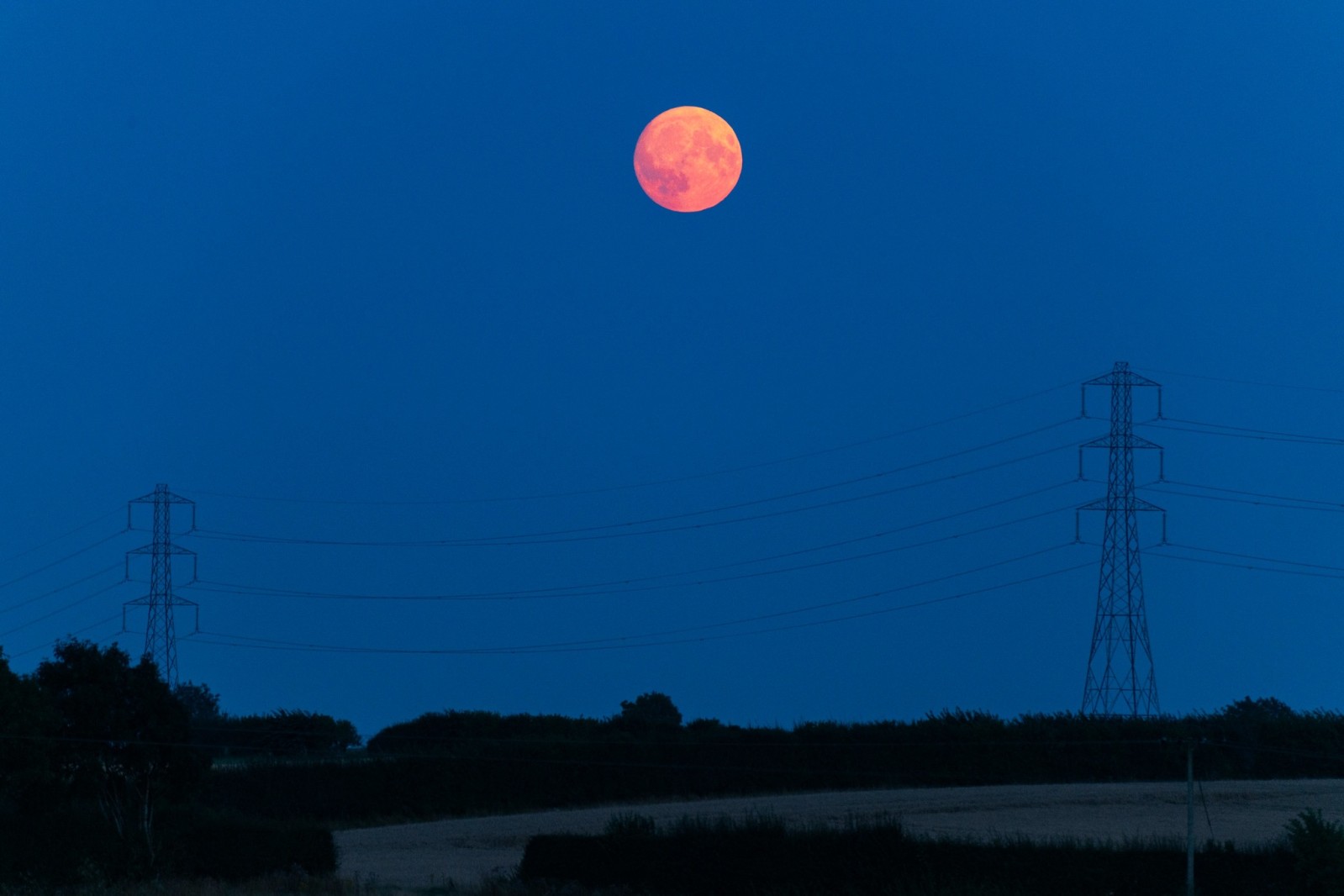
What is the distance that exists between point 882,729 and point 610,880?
97.0 ft

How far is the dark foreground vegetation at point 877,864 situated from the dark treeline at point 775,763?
2440 centimetres

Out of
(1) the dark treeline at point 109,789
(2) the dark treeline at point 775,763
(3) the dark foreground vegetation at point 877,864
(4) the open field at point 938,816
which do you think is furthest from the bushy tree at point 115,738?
(2) the dark treeline at point 775,763

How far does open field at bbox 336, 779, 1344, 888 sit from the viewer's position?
38656mm

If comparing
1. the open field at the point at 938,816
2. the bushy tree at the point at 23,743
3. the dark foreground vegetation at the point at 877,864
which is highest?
the bushy tree at the point at 23,743

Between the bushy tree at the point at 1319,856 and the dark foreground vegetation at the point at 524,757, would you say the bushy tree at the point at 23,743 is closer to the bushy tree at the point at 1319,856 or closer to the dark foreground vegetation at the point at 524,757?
the dark foreground vegetation at the point at 524,757

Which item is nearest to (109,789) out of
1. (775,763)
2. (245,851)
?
(245,851)

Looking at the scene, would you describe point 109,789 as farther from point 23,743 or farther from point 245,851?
point 245,851

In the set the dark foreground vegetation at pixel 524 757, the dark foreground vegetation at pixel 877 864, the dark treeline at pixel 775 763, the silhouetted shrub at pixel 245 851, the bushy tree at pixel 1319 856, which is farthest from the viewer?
the dark treeline at pixel 775 763

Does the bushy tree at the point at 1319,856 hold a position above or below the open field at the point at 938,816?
above

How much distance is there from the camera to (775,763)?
58.4 metres

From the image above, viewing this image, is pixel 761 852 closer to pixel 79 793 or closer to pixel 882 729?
pixel 79 793

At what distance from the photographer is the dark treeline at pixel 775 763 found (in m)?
56.1

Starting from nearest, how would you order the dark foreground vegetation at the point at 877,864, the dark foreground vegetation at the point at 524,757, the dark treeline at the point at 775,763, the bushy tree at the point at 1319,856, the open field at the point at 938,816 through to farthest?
the bushy tree at the point at 1319,856 → the dark foreground vegetation at the point at 877,864 → the dark foreground vegetation at the point at 524,757 → the open field at the point at 938,816 → the dark treeline at the point at 775,763

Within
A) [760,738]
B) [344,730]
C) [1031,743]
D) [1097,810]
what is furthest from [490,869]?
[344,730]
